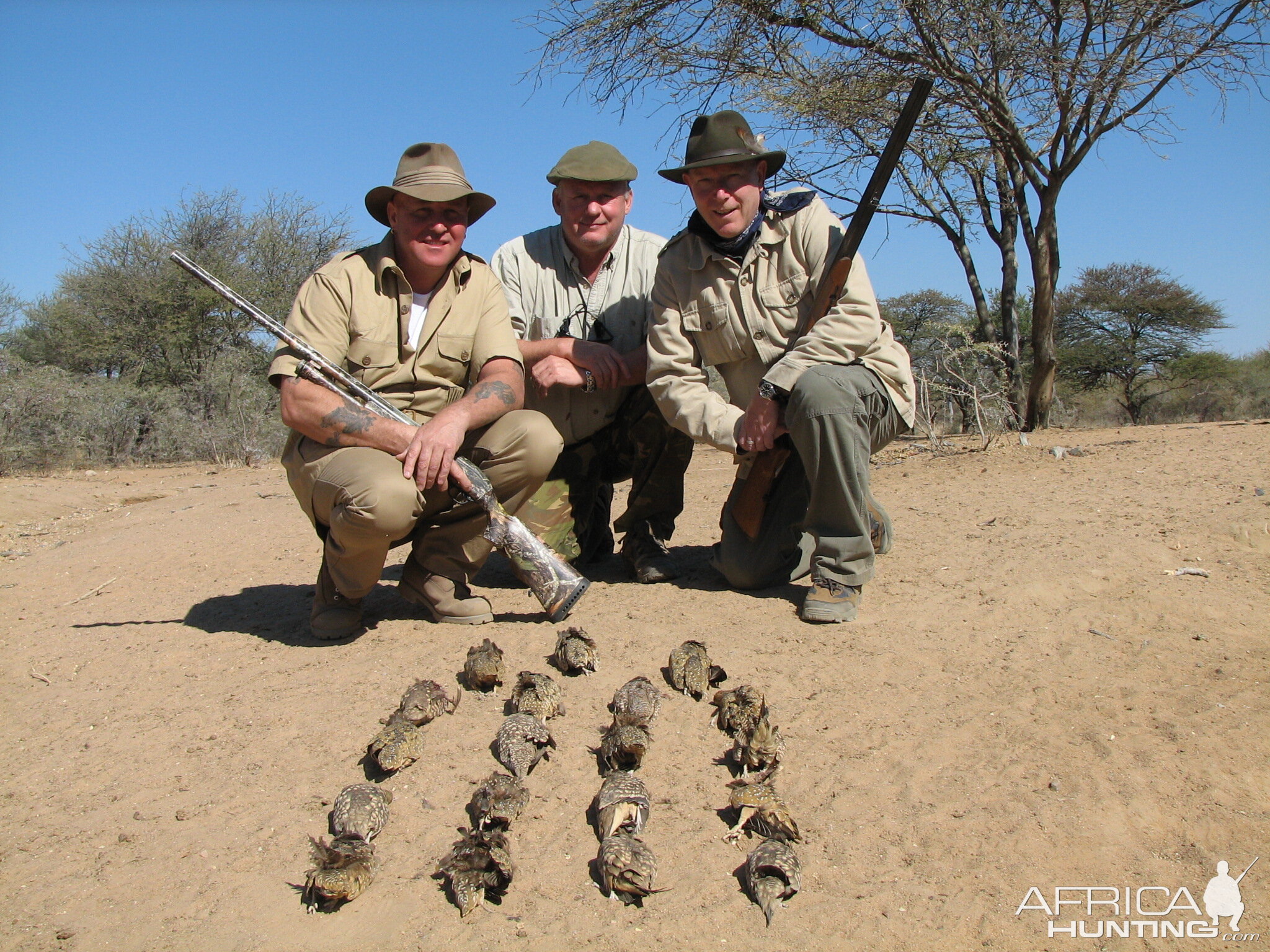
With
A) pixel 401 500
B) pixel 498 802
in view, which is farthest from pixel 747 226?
pixel 498 802

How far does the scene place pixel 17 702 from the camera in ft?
12.3

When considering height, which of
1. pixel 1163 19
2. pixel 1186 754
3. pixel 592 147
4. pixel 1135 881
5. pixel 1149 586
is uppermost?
pixel 1163 19

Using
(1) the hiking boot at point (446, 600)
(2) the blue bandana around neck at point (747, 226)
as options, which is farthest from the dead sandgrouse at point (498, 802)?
(2) the blue bandana around neck at point (747, 226)

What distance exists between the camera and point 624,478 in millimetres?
5219

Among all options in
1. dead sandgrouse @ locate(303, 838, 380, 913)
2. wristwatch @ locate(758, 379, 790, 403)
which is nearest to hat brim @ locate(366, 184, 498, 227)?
wristwatch @ locate(758, 379, 790, 403)

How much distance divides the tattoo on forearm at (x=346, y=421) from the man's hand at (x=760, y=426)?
161cm

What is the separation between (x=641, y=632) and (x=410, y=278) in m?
1.92

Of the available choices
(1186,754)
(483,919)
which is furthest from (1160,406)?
(483,919)

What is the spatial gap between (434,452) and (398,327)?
2.37 ft

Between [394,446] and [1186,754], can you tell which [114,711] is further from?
[1186,754]

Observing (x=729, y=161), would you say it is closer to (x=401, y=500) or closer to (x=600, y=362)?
(x=600, y=362)

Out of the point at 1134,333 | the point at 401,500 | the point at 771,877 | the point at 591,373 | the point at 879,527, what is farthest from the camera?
the point at 1134,333

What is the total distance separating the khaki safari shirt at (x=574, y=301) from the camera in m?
4.97

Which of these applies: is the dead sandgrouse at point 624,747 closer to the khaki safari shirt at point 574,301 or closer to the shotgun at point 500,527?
the shotgun at point 500,527
